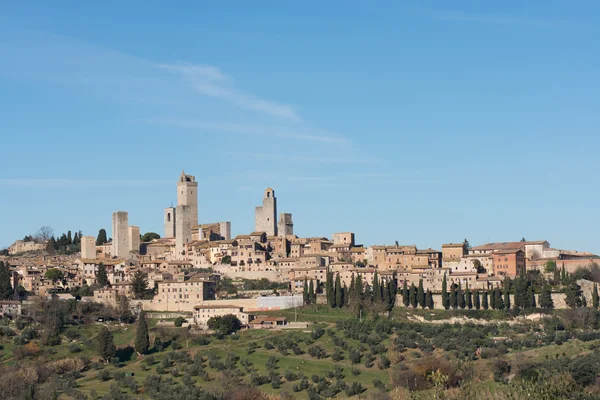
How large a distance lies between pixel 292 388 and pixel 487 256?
84.5 feet

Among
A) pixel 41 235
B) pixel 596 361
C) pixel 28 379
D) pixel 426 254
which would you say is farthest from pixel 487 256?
pixel 41 235

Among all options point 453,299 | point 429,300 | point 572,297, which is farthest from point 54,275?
point 572,297

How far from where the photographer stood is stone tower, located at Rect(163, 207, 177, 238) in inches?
3671

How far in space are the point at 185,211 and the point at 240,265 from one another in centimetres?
1357

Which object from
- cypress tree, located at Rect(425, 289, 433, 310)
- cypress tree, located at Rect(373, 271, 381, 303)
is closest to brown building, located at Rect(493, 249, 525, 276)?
cypress tree, located at Rect(425, 289, 433, 310)

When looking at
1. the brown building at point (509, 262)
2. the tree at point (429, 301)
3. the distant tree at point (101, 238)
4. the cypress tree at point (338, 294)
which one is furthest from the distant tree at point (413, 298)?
the distant tree at point (101, 238)

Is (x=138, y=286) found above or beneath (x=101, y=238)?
beneath

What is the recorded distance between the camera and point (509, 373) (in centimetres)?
5347

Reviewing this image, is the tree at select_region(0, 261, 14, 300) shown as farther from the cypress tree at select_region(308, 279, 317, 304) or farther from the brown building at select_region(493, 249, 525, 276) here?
the brown building at select_region(493, 249, 525, 276)

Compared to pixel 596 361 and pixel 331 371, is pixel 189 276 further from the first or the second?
pixel 596 361

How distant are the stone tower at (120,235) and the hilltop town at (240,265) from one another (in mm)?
77

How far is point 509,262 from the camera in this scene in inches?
2916

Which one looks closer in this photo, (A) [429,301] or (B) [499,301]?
(B) [499,301]

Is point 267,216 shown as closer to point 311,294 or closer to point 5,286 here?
point 311,294
